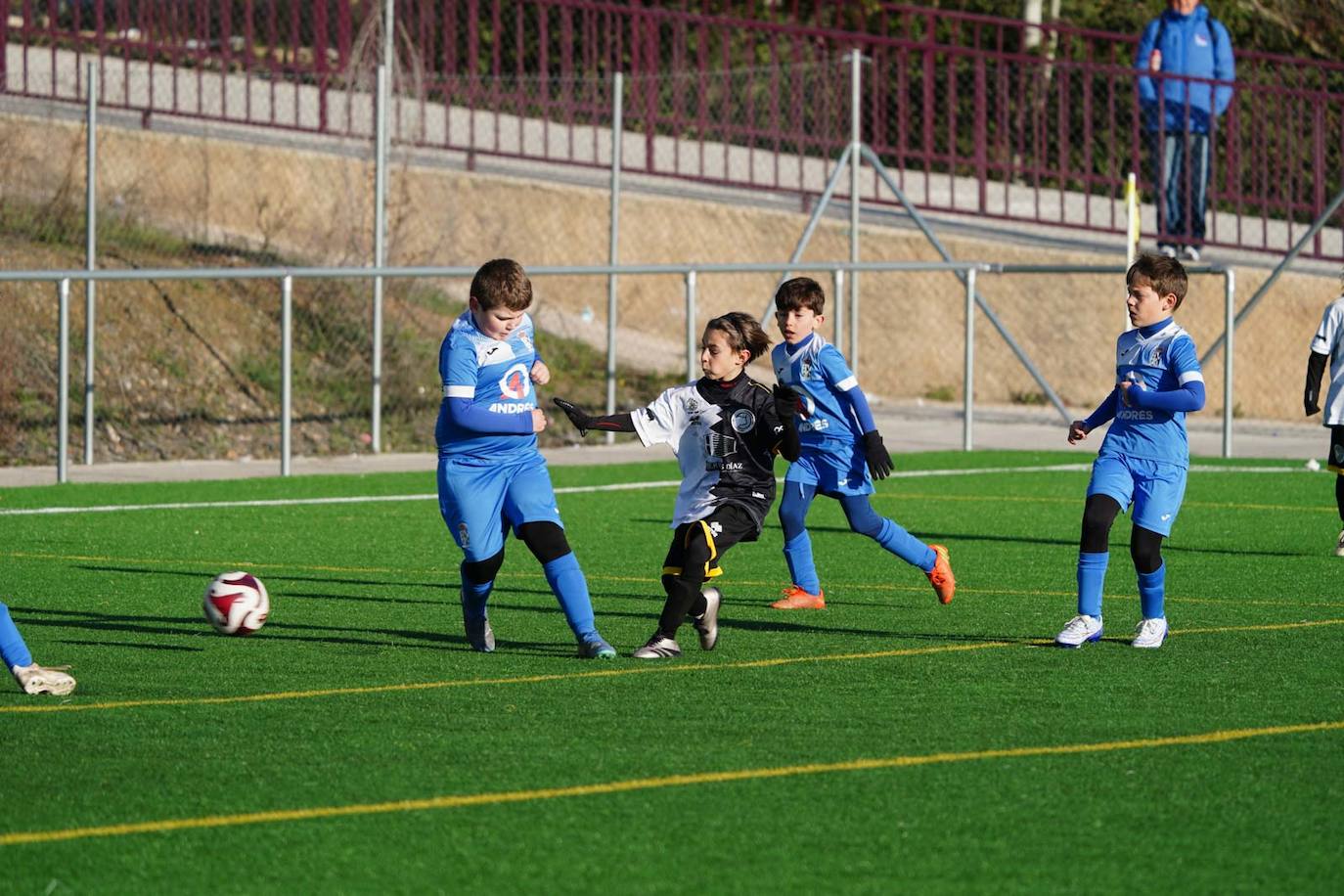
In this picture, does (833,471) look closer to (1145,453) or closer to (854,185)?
(1145,453)

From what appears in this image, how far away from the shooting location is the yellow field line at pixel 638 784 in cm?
573

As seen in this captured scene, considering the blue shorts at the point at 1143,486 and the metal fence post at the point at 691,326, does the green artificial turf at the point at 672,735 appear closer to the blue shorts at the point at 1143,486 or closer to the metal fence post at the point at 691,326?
the blue shorts at the point at 1143,486

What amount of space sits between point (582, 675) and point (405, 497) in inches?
289

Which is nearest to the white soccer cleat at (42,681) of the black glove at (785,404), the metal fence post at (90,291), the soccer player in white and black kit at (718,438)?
the soccer player in white and black kit at (718,438)

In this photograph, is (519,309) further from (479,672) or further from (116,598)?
(116,598)

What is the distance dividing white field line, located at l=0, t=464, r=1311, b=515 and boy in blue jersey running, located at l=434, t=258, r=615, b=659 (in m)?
6.22

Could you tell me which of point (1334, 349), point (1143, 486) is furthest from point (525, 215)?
point (1143, 486)

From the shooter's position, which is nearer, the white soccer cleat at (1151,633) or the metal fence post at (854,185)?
the white soccer cleat at (1151,633)

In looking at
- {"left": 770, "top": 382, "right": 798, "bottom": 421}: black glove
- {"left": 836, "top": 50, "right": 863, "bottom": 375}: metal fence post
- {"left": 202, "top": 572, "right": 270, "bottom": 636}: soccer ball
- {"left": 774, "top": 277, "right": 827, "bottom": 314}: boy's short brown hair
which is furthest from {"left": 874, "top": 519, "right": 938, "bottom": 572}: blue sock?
{"left": 836, "top": 50, "right": 863, "bottom": 375}: metal fence post

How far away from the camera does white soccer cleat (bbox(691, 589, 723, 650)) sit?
866 centimetres

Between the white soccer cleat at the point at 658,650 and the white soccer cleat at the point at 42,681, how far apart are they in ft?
6.68

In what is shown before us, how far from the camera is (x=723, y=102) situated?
21.9 metres

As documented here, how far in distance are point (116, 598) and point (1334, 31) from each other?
21.4m

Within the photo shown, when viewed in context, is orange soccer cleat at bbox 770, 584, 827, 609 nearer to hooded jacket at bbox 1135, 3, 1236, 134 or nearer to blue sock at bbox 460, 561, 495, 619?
blue sock at bbox 460, 561, 495, 619
